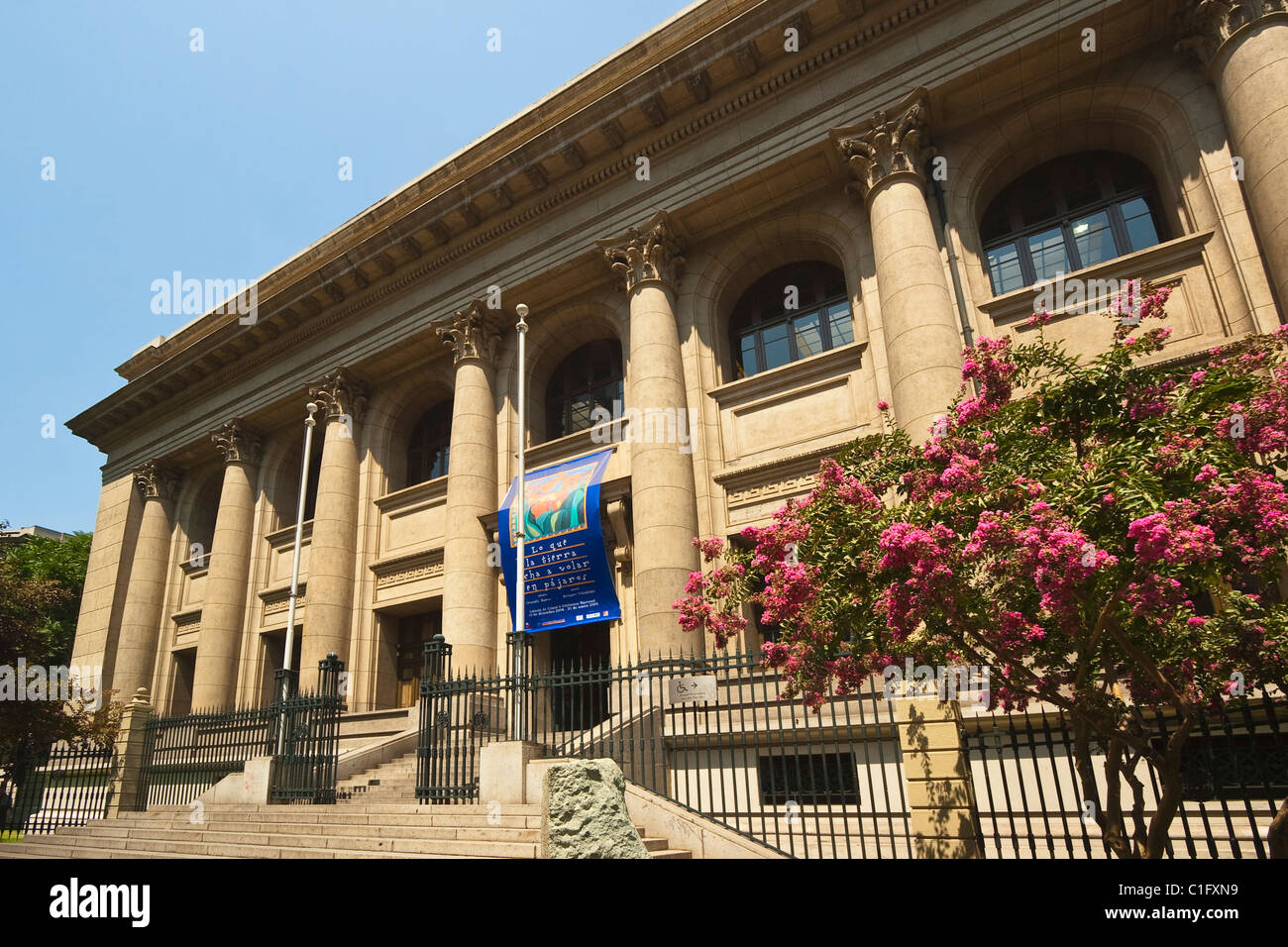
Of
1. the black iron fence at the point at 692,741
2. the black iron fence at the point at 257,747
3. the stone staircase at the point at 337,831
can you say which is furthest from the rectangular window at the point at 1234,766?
the black iron fence at the point at 257,747

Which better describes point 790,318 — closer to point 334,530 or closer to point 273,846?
point 334,530

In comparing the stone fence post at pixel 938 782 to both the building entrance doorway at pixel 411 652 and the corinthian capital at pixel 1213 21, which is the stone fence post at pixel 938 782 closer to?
the corinthian capital at pixel 1213 21

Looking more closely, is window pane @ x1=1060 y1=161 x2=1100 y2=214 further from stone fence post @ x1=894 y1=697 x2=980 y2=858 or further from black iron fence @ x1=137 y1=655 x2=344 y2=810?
black iron fence @ x1=137 y1=655 x2=344 y2=810

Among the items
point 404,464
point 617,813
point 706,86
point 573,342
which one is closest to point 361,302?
point 404,464

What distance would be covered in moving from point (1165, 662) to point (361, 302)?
23.5 meters

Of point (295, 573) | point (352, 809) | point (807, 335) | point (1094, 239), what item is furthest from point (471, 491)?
point (1094, 239)

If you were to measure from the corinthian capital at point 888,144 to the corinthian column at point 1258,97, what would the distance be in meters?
5.02

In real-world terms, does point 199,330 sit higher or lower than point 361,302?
higher

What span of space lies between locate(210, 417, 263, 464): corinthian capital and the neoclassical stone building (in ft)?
0.44

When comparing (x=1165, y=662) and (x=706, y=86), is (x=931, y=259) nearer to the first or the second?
(x=706, y=86)

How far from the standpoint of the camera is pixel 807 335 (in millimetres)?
19344

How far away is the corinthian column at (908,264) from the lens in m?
15.1

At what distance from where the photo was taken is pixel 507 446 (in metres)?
21.9

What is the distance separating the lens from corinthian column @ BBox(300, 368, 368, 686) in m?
22.4
